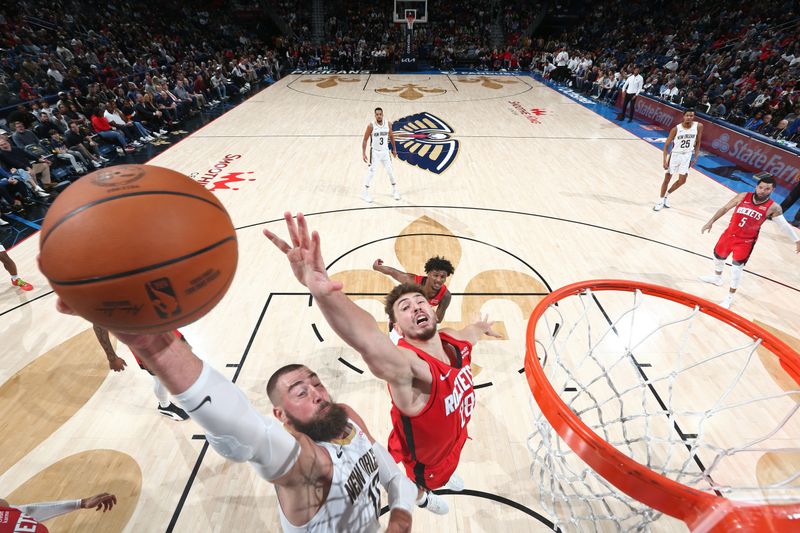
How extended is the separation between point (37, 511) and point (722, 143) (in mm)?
12877

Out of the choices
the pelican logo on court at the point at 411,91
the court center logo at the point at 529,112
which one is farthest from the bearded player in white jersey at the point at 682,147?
the pelican logo on court at the point at 411,91

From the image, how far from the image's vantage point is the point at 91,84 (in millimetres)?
11102

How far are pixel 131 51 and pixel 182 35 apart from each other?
619cm

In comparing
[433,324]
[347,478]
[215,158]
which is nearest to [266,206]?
[215,158]

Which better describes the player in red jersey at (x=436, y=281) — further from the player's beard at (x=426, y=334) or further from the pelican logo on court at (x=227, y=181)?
the pelican logo on court at (x=227, y=181)

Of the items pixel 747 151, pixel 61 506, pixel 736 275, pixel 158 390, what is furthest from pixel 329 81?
pixel 61 506

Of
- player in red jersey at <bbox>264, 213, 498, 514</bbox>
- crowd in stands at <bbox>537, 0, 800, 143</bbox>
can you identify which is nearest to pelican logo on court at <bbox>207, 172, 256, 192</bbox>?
player in red jersey at <bbox>264, 213, 498, 514</bbox>

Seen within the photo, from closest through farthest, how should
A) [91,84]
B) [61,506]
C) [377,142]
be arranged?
[61,506] < [377,142] < [91,84]

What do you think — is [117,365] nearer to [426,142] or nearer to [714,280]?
[714,280]

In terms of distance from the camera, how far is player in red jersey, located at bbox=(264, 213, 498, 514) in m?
1.45

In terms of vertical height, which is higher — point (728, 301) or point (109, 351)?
point (109, 351)

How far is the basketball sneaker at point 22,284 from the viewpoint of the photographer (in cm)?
499

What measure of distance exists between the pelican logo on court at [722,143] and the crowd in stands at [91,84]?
13.8m

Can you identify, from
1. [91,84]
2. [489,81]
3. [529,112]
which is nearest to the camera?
[91,84]
